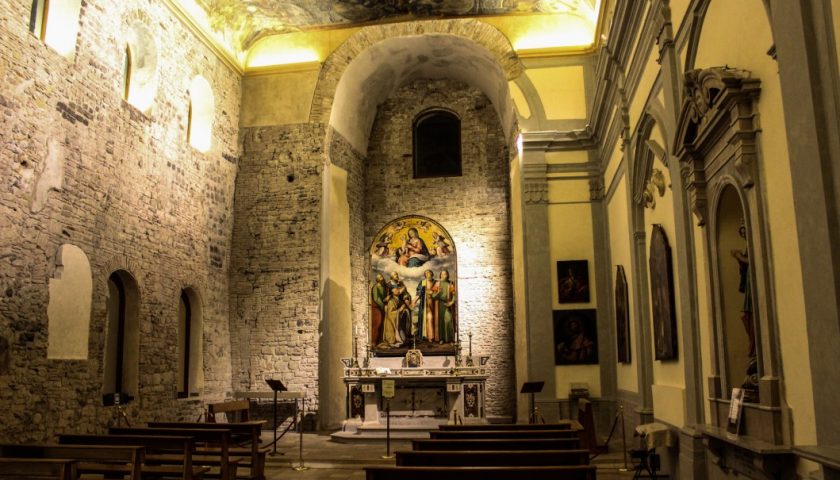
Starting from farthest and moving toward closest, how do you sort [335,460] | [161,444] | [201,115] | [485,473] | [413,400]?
[201,115] → [413,400] → [335,460] → [161,444] → [485,473]

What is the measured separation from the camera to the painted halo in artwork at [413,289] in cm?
1720

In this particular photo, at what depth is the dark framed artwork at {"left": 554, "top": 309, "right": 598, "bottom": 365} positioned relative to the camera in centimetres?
1330

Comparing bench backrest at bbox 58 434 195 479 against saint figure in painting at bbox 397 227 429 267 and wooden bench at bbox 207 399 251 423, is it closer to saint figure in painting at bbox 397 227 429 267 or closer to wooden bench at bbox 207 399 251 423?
wooden bench at bbox 207 399 251 423

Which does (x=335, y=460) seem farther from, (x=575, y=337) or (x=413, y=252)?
(x=413, y=252)

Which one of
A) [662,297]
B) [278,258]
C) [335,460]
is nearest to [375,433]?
[335,460]

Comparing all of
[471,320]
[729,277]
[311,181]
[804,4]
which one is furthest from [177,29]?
[804,4]

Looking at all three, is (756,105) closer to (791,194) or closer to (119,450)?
(791,194)

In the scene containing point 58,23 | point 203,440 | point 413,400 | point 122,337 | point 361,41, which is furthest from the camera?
point 361,41

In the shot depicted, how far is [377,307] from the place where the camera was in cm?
1753

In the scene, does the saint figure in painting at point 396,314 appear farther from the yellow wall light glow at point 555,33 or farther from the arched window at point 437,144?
the yellow wall light glow at point 555,33

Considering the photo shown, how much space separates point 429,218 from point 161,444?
11374 mm

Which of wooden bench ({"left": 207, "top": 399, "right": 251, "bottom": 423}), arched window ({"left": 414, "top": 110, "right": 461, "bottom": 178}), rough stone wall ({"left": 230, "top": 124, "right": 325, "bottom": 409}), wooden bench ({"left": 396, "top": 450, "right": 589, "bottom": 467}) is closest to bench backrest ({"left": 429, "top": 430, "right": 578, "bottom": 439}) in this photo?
wooden bench ({"left": 396, "top": 450, "right": 589, "bottom": 467})

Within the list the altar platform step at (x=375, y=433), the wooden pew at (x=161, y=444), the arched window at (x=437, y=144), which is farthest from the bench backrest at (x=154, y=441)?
the arched window at (x=437, y=144)

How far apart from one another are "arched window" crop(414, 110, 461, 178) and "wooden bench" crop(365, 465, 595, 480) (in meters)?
13.4
